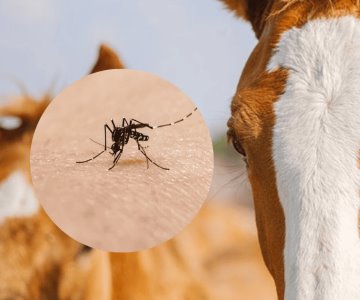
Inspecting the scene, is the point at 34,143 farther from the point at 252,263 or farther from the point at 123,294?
the point at 252,263

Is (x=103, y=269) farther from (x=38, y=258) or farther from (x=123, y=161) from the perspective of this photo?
(x=123, y=161)

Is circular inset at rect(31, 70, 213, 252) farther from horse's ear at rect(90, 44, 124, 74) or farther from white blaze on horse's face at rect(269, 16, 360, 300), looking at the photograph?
horse's ear at rect(90, 44, 124, 74)

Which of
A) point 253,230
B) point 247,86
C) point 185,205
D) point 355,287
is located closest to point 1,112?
point 253,230

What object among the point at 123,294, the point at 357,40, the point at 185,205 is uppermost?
the point at 357,40

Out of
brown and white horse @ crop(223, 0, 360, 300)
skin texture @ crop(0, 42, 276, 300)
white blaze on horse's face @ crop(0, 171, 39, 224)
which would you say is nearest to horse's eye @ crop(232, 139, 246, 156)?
brown and white horse @ crop(223, 0, 360, 300)

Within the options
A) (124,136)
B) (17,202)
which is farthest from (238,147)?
(17,202)
